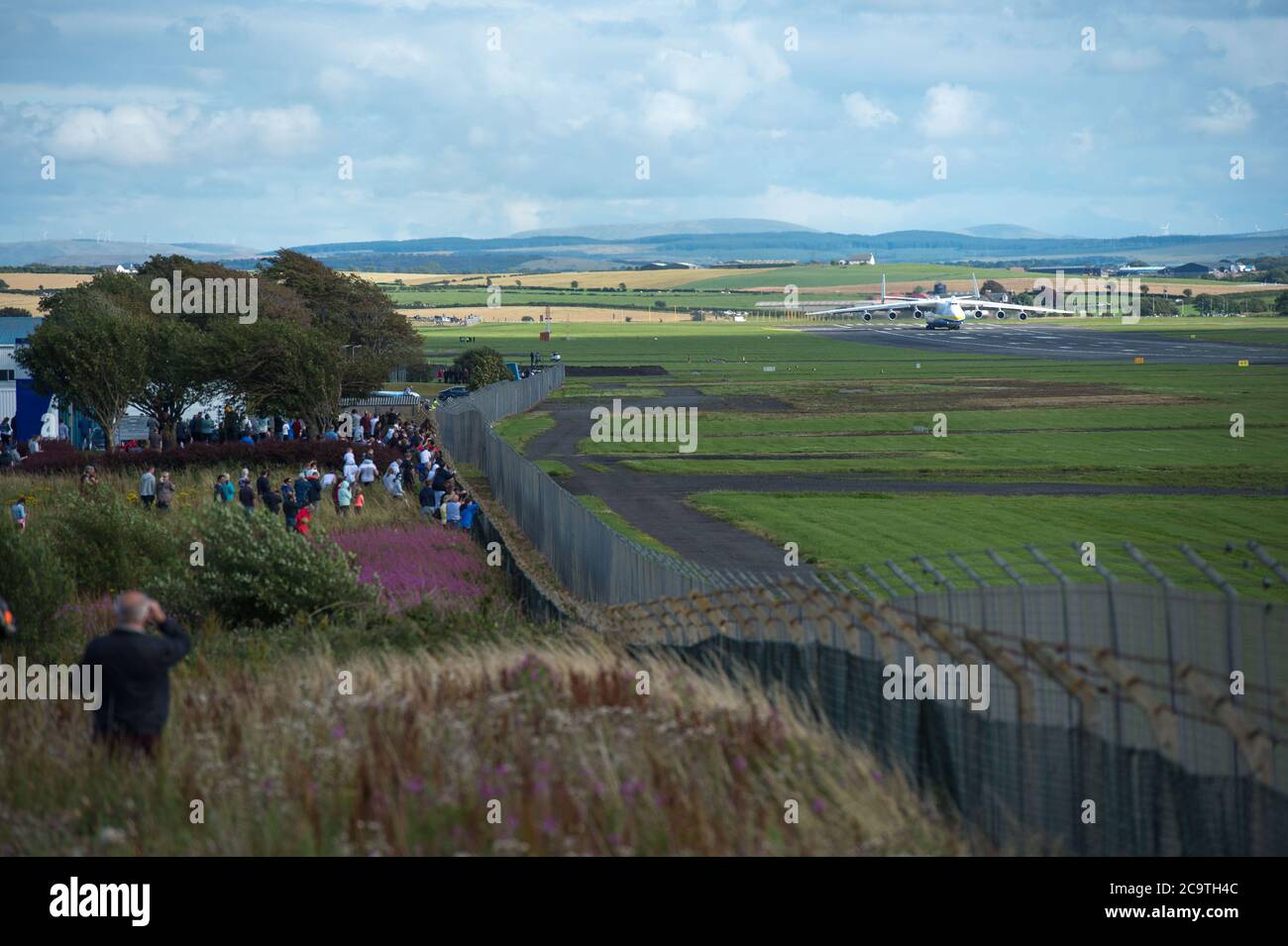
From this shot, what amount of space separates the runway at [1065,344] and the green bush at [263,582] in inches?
3830

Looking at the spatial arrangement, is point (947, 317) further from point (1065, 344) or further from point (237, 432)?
point (237, 432)

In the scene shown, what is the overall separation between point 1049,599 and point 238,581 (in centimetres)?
1397

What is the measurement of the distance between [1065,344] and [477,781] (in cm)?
14084

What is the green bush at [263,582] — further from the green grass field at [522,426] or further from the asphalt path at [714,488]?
the green grass field at [522,426]

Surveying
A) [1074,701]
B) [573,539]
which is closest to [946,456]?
[573,539]

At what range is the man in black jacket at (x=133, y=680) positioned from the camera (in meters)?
9.53

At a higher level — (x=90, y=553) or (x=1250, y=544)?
(x=1250, y=544)

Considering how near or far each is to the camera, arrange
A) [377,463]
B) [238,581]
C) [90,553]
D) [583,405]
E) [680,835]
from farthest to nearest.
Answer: [583,405] → [377,463] → [90,553] → [238,581] → [680,835]

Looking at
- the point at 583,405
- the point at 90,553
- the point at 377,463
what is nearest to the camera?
the point at 90,553

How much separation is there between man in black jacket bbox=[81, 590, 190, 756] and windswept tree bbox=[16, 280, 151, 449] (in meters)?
51.4
